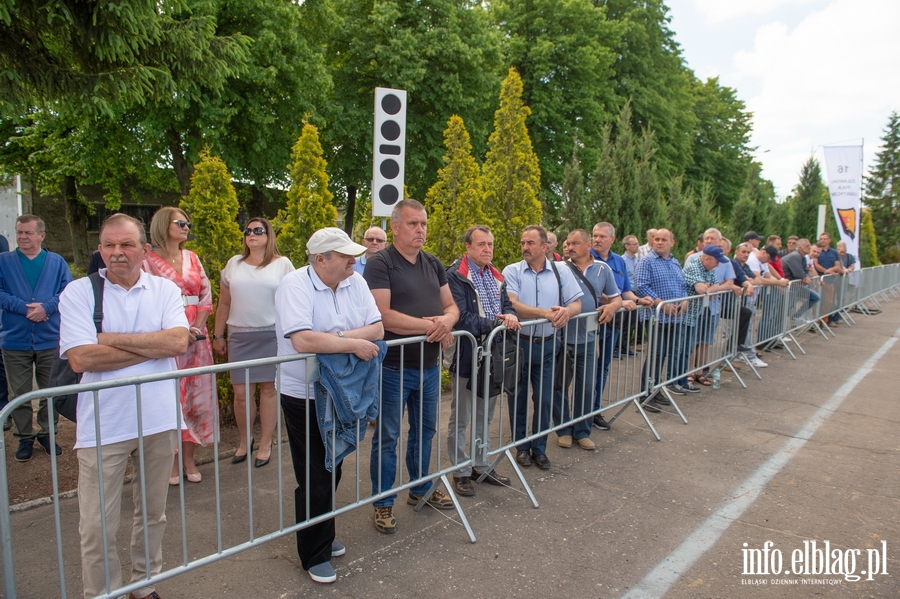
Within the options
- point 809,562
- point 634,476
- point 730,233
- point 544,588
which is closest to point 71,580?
point 544,588

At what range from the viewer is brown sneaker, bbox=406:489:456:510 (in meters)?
4.30

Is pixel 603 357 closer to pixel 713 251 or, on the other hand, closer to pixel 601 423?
pixel 601 423

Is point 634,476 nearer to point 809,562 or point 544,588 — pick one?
point 809,562

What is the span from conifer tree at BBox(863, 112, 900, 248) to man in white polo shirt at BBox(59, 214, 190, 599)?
49959 mm

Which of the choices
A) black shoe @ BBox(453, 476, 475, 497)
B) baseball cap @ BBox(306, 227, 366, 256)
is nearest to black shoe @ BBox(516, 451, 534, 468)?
black shoe @ BBox(453, 476, 475, 497)

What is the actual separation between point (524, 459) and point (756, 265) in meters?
6.94

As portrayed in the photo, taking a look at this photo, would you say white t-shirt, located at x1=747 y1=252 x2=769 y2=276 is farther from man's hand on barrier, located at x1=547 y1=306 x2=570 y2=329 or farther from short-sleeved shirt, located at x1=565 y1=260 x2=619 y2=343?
man's hand on barrier, located at x1=547 y1=306 x2=570 y2=329

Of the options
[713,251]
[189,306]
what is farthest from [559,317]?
[713,251]

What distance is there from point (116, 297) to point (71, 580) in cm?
164

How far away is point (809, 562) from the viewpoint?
3701 mm

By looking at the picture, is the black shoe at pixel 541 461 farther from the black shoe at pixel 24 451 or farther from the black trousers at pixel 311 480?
the black shoe at pixel 24 451

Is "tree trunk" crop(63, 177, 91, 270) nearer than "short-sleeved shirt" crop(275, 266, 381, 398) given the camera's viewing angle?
No

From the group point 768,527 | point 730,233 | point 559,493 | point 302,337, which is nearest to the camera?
point 302,337

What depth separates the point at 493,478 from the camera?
476 centimetres
